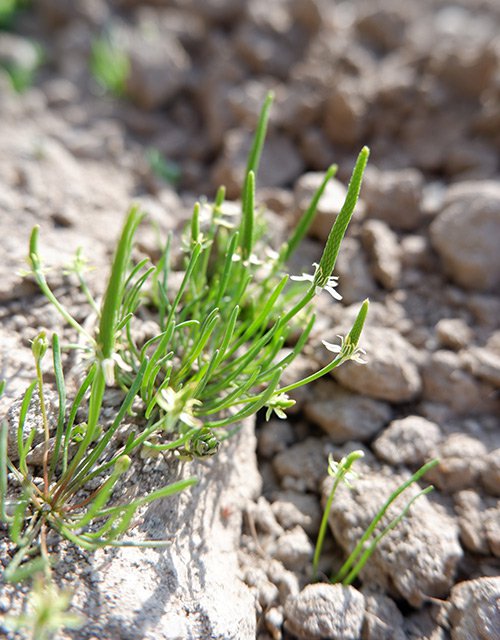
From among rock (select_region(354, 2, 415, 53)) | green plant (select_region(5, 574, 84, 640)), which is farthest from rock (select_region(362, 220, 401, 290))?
green plant (select_region(5, 574, 84, 640))

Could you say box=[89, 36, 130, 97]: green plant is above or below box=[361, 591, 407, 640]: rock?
above

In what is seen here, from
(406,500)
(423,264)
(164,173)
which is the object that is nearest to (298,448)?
(406,500)

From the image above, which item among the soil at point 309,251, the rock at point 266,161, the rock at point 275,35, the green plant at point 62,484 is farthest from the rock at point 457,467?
the rock at point 275,35

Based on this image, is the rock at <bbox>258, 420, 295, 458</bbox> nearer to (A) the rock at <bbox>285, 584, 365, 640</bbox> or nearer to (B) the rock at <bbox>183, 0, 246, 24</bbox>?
(A) the rock at <bbox>285, 584, 365, 640</bbox>

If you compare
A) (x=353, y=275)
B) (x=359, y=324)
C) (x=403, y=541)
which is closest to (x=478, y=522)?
(x=403, y=541)

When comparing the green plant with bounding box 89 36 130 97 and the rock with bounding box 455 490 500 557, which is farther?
the green plant with bounding box 89 36 130 97

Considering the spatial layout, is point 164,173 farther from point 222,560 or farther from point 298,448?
point 222,560

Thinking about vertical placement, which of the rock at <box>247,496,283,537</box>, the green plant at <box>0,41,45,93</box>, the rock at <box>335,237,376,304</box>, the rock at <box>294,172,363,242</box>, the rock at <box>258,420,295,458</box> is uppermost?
the green plant at <box>0,41,45,93</box>

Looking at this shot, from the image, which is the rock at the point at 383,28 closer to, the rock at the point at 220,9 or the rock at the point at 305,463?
the rock at the point at 220,9
